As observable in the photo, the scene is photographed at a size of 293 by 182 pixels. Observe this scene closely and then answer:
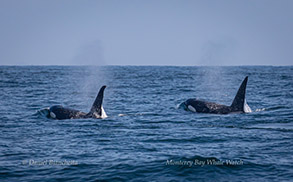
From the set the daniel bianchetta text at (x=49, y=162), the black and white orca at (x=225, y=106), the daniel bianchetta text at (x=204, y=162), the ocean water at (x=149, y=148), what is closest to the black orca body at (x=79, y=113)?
the ocean water at (x=149, y=148)

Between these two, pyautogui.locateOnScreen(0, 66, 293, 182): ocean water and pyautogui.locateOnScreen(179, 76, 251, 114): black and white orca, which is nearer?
pyautogui.locateOnScreen(0, 66, 293, 182): ocean water

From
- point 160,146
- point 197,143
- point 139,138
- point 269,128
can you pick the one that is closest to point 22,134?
point 139,138

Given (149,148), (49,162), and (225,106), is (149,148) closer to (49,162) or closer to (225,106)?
(49,162)

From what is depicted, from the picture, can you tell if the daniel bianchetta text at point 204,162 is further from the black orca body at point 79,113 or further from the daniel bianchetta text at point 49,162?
the black orca body at point 79,113

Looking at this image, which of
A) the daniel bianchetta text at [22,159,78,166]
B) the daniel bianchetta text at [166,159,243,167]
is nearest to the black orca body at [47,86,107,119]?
the daniel bianchetta text at [22,159,78,166]

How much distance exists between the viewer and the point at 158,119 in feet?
61.9

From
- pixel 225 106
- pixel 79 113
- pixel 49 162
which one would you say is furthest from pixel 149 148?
pixel 225 106

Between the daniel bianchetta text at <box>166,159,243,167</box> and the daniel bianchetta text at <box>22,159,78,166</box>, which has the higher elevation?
the daniel bianchetta text at <box>22,159,78,166</box>

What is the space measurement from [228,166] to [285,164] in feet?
4.77

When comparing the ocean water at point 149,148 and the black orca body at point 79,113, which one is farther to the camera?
the black orca body at point 79,113

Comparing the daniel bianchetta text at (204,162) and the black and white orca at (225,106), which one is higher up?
the black and white orca at (225,106)

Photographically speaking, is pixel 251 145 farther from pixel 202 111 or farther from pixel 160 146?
pixel 202 111

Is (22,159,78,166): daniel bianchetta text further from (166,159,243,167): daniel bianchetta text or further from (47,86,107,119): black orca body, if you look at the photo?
(47,86,107,119): black orca body

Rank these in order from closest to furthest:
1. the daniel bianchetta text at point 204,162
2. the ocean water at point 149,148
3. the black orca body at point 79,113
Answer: the ocean water at point 149,148 → the daniel bianchetta text at point 204,162 → the black orca body at point 79,113
